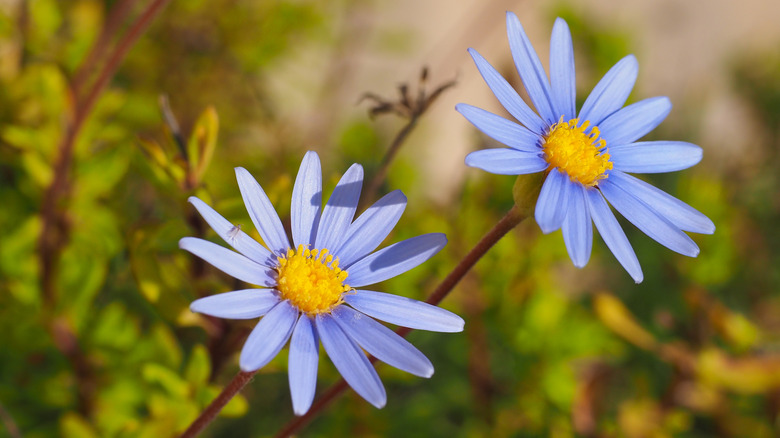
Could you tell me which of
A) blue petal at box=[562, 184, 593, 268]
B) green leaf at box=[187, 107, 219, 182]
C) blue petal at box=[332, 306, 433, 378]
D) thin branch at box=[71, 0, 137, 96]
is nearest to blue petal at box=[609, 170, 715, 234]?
blue petal at box=[562, 184, 593, 268]

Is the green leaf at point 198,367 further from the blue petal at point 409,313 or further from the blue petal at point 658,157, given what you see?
the blue petal at point 658,157

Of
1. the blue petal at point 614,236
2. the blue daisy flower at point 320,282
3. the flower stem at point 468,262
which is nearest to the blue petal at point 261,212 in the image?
the blue daisy flower at point 320,282

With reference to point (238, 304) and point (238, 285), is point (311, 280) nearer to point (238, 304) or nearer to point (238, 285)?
point (238, 304)

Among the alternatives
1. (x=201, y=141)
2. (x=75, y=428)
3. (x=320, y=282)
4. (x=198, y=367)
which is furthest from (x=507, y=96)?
(x=75, y=428)

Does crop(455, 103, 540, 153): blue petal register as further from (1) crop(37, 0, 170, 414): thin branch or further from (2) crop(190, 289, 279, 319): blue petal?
(1) crop(37, 0, 170, 414): thin branch

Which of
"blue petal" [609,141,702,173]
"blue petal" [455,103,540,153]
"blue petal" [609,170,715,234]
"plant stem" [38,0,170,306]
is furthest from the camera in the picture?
"plant stem" [38,0,170,306]

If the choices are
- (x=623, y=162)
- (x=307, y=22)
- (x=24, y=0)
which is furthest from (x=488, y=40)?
(x=623, y=162)

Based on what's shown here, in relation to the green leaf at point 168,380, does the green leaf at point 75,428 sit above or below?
below
